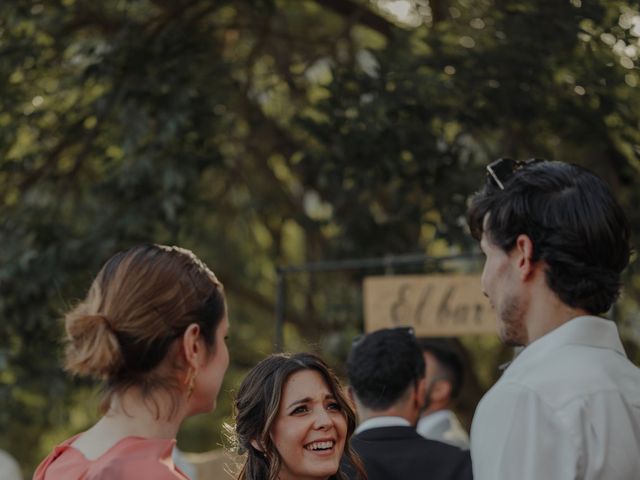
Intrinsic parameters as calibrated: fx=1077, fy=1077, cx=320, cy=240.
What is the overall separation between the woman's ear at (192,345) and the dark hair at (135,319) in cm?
1

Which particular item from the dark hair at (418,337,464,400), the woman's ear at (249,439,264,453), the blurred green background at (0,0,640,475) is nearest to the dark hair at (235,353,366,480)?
the woman's ear at (249,439,264,453)

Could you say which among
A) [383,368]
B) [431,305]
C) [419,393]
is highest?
[383,368]

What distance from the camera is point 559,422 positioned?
1957 mm

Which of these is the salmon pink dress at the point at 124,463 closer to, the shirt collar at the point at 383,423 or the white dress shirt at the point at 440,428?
the shirt collar at the point at 383,423

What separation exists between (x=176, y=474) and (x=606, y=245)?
37.7 inches

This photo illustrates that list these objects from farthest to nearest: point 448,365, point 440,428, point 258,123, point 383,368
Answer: point 258,123, point 448,365, point 440,428, point 383,368

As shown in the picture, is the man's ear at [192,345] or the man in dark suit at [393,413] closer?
the man's ear at [192,345]

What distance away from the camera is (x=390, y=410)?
370cm

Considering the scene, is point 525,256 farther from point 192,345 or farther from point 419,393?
point 419,393

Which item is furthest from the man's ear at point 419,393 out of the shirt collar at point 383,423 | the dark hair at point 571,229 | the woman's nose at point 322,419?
the dark hair at point 571,229

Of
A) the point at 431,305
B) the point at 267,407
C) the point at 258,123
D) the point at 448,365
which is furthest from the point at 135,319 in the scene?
the point at 258,123

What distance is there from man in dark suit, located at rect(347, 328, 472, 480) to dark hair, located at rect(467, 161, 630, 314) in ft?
4.41

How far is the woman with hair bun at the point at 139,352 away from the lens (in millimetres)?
2062

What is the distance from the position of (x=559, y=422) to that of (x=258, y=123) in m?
6.10
